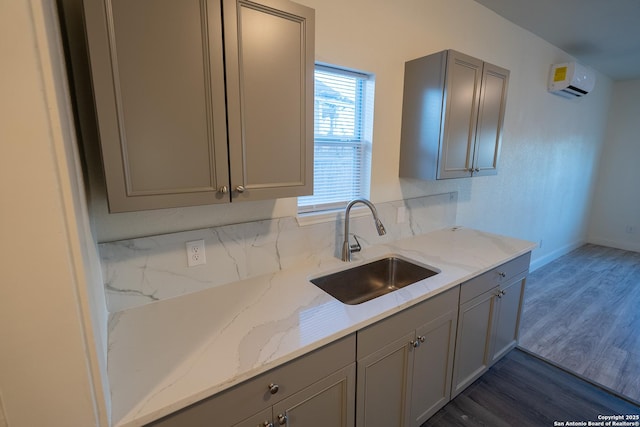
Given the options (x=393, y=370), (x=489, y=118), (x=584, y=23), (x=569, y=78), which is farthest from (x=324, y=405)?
(x=569, y=78)

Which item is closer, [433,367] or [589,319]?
[433,367]

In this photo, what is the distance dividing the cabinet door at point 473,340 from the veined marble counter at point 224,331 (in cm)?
25

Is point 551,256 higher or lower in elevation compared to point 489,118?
lower

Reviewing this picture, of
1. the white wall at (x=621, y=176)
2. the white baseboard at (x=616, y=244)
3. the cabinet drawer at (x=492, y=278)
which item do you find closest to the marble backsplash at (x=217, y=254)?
the cabinet drawer at (x=492, y=278)

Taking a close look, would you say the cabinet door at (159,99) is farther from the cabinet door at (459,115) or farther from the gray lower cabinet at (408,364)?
the cabinet door at (459,115)

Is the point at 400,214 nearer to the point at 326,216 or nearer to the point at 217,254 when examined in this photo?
the point at 326,216

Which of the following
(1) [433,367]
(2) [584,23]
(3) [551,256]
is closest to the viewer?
(1) [433,367]

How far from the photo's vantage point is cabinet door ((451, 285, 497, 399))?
170cm

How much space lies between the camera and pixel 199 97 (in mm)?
994

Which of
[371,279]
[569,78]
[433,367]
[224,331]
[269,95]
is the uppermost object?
[569,78]

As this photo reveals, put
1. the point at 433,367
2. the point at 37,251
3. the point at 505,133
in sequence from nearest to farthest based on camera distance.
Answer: the point at 37,251
the point at 433,367
the point at 505,133

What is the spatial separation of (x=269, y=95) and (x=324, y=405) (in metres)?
1.21

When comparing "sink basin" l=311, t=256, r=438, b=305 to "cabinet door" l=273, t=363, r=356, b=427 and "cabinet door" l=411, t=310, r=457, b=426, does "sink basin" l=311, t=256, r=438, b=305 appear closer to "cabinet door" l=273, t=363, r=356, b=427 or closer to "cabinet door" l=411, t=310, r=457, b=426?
"cabinet door" l=411, t=310, r=457, b=426

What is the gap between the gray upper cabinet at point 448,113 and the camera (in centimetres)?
183
